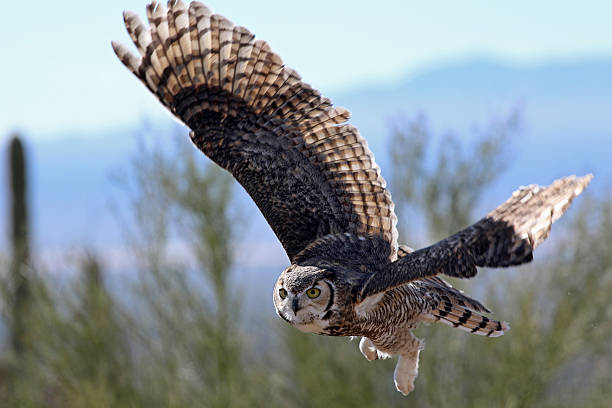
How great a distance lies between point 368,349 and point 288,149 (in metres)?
1.03

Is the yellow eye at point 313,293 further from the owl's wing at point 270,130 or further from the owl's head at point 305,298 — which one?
the owl's wing at point 270,130

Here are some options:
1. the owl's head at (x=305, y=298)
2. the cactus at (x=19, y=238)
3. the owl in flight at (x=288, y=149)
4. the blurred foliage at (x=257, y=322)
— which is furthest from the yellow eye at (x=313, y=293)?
the cactus at (x=19, y=238)

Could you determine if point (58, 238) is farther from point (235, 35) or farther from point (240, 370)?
point (235, 35)

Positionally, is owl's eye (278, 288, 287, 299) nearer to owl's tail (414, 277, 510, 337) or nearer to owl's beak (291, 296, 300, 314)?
owl's beak (291, 296, 300, 314)

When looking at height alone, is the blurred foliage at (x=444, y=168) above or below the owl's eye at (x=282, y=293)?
above

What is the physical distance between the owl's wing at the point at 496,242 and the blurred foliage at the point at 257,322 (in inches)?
394

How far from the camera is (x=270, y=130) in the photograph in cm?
398

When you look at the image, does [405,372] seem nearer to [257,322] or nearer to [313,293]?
[313,293]

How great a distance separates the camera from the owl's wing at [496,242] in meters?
2.73

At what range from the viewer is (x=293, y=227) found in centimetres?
387

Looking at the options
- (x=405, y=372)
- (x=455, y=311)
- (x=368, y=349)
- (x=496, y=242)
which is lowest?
(x=405, y=372)

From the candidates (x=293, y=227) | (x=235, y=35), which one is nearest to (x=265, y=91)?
(x=235, y=35)

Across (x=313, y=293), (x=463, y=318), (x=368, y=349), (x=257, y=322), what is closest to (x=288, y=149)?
(x=368, y=349)

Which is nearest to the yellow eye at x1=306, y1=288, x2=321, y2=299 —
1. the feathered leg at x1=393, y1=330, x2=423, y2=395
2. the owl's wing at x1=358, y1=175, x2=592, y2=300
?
the owl's wing at x1=358, y1=175, x2=592, y2=300
